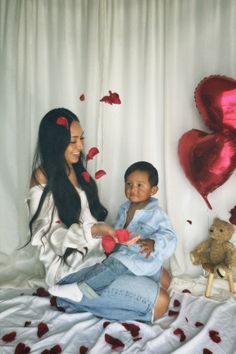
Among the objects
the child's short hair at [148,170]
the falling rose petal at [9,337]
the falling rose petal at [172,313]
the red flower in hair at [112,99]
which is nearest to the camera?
the falling rose petal at [9,337]

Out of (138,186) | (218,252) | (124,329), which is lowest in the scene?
(124,329)

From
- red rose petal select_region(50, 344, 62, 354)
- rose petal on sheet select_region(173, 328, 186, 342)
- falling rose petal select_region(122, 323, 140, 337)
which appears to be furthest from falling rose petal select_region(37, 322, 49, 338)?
rose petal on sheet select_region(173, 328, 186, 342)

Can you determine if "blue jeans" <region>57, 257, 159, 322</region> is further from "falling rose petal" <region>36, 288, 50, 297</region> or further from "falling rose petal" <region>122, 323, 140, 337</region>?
"falling rose petal" <region>36, 288, 50, 297</region>

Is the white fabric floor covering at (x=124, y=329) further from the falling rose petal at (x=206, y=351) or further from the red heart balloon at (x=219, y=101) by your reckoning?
the red heart balloon at (x=219, y=101)

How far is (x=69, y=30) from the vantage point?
233 centimetres

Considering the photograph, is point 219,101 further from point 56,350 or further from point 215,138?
point 56,350

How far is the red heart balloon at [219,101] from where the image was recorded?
6.55ft

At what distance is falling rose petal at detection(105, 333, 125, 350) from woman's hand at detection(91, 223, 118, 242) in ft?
1.43

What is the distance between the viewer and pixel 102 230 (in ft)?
5.92

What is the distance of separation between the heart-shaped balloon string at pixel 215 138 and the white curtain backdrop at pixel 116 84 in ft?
0.76

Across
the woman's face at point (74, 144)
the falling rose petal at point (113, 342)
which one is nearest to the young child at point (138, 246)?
the falling rose petal at point (113, 342)

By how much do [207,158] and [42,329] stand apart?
1.22m

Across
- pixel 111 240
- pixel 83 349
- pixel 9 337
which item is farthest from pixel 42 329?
pixel 111 240

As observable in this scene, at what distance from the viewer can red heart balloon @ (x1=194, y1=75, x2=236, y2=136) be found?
1995mm
